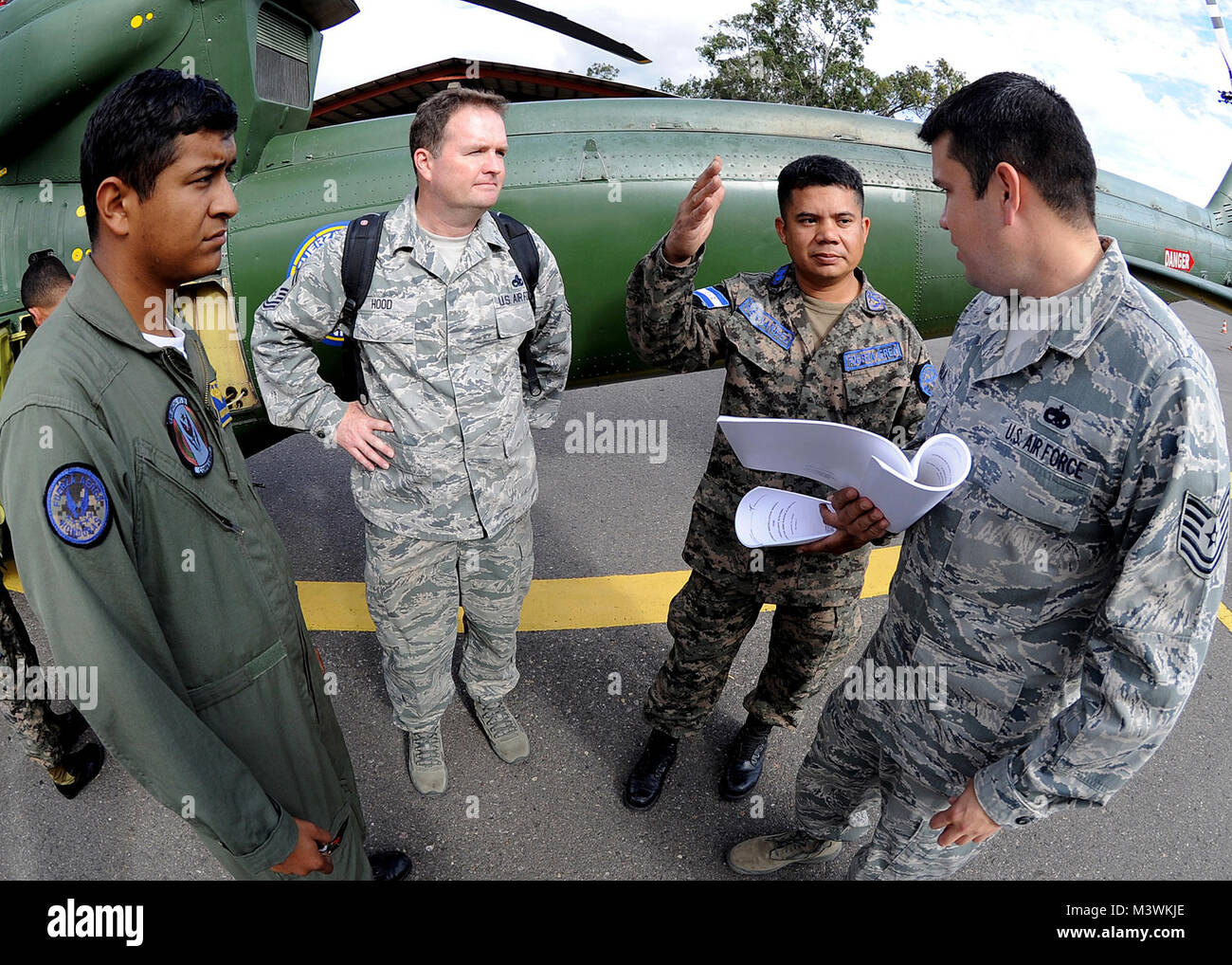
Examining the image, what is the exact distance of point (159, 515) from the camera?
4.02 ft

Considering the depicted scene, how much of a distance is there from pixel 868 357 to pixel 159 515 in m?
1.73

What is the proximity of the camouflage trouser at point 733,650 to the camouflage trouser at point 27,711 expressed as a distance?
1.91m

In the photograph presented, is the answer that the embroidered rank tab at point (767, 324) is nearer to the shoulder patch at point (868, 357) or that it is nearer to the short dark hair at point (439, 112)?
the shoulder patch at point (868, 357)

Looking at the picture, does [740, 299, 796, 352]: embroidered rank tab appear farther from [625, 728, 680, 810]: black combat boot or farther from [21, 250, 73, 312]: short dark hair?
[21, 250, 73, 312]: short dark hair

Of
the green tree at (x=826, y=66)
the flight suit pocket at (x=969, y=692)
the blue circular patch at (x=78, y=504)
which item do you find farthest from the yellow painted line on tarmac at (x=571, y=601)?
the green tree at (x=826, y=66)

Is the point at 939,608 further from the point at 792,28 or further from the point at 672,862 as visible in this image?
the point at 792,28

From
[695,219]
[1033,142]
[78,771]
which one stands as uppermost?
[1033,142]

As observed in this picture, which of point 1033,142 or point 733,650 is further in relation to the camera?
point 733,650

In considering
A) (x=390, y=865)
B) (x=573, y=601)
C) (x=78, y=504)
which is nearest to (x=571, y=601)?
(x=573, y=601)

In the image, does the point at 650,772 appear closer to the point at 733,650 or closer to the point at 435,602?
the point at 733,650

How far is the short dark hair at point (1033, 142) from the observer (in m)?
1.25

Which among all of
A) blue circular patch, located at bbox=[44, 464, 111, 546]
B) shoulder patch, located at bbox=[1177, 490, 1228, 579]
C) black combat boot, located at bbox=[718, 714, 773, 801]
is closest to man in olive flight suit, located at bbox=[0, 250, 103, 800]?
blue circular patch, located at bbox=[44, 464, 111, 546]

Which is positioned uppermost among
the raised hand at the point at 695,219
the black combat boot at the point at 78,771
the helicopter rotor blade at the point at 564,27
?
the helicopter rotor blade at the point at 564,27

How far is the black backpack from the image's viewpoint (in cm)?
213
